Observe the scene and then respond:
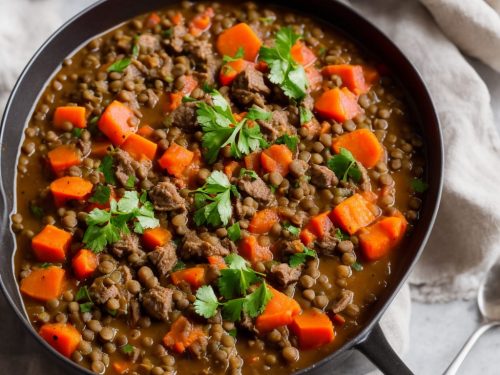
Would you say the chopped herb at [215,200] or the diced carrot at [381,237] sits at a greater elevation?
the chopped herb at [215,200]

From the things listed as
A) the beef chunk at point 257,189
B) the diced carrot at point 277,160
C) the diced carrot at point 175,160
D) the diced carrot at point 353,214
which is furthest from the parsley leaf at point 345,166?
the diced carrot at point 175,160

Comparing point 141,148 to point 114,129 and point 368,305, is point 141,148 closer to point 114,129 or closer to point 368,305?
point 114,129

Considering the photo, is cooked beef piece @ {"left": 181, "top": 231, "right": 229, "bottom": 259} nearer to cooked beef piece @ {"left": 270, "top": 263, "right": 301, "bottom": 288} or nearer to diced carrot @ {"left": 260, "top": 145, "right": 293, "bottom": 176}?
cooked beef piece @ {"left": 270, "top": 263, "right": 301, "bottom": 288}

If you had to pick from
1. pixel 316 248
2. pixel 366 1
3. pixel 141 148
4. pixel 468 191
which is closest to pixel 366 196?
pixel 316 248

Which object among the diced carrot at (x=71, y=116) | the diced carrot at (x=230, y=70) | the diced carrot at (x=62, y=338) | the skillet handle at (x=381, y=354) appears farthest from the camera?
the diced carrot at (x=230, y=70)

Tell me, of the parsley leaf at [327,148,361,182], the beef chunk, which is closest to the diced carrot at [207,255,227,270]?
the beef chunk

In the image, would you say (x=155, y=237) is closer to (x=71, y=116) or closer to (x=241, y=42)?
(x=71, y=116)

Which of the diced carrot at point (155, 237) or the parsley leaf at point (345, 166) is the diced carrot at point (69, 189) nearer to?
the diced carrot at point (155, 237)
